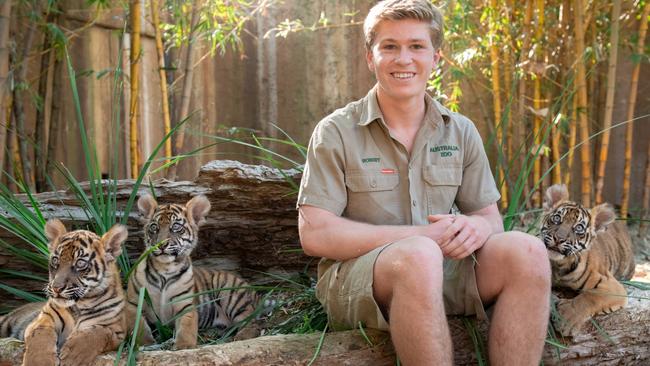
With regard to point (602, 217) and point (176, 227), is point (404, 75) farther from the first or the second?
point (176, 227)

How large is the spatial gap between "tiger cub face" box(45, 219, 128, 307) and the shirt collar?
1174 millimetres

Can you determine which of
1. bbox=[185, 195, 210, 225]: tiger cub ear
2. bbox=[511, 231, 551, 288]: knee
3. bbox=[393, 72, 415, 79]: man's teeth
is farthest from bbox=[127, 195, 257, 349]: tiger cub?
bbox=[511, 231, 551, 288]: knee

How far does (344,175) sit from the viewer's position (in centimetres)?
297

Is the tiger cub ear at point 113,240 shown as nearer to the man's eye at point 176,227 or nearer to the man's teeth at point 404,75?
the man's eye at point 176,227

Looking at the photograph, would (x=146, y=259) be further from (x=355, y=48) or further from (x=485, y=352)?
(x=355, y=48)

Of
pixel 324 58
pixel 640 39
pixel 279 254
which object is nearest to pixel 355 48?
pixel 324 58

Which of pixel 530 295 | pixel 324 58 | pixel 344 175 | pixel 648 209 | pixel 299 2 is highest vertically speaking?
pixel 299 2

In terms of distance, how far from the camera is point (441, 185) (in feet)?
10.0

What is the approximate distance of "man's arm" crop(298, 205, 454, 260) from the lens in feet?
8.87

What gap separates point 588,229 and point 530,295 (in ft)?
2.97

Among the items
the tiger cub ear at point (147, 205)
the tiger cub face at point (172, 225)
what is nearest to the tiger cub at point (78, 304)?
the tiger cub face at point (172, 225)

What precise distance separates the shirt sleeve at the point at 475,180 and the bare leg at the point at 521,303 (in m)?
0.49

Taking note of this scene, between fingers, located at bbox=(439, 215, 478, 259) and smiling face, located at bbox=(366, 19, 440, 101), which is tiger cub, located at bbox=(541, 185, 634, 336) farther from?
smiling face, located at bbox=(366, 19, 440, 101)

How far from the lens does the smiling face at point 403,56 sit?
2.92 m
